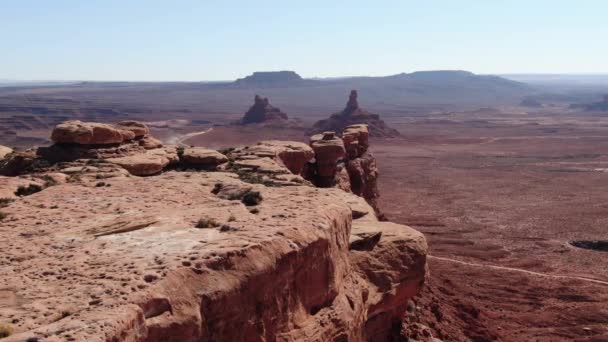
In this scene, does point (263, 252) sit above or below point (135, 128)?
below

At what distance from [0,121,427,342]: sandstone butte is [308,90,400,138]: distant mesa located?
86032 mm

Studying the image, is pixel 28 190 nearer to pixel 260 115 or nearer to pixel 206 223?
pixel 206 223

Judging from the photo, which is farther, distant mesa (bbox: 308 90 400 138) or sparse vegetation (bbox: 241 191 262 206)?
distant mesa (bbox: 308 90 400 138)

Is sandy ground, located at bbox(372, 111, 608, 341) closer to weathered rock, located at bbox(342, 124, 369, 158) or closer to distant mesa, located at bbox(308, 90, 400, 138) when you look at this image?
distant mesa, located at bbox(308, 90, 400, 138)

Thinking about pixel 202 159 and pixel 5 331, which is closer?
pixel 5 331

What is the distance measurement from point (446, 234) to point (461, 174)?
32.9 metres

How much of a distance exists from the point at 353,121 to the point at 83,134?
3444 inches

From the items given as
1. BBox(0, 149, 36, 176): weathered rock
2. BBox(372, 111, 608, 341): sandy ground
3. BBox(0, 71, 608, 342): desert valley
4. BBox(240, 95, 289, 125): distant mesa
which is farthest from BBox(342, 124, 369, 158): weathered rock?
BBox(240, 95, 289, 125): distant mesa

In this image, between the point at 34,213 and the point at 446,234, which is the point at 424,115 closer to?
the point at 446,234

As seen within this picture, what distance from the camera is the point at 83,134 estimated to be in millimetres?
24750

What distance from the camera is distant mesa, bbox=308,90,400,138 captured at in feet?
362

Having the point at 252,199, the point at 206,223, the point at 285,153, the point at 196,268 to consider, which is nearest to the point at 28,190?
the point at 252,199

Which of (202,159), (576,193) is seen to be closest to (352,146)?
(202,159)

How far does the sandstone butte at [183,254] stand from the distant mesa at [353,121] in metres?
86.0
